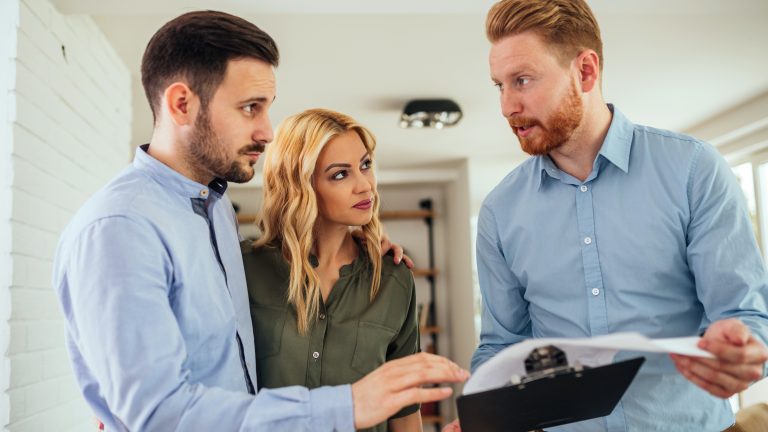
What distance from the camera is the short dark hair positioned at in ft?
4.37

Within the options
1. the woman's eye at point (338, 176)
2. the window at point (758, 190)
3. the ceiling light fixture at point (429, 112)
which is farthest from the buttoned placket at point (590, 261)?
the window at point (758, 190)

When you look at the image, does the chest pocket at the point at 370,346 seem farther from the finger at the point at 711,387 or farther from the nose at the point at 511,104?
the finger at the point at 711,387

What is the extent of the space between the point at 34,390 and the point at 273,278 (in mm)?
1188

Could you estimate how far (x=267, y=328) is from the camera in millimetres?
1671

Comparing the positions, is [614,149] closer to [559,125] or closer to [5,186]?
[559,125]

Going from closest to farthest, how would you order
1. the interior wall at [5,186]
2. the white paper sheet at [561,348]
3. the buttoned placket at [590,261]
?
the white paper sheet at [561,348]
the buttoned placket at [590,261]
the interior wall at [5,186]

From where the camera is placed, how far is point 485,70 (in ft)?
12.7

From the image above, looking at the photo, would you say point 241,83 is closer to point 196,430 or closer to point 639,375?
point 196,430

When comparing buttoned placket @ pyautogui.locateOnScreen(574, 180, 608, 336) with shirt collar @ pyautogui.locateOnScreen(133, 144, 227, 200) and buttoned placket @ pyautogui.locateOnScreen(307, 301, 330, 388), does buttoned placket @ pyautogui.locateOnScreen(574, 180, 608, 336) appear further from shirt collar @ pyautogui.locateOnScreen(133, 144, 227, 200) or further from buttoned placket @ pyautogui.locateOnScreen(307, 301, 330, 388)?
shirt collar @ pyautogui.locateOnScreen(133, 144, 227, 200)

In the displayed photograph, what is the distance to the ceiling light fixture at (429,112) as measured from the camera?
433cm

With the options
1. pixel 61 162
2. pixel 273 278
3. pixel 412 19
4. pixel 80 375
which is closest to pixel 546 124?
pixel 273 278

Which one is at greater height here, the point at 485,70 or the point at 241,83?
the point at 485,70

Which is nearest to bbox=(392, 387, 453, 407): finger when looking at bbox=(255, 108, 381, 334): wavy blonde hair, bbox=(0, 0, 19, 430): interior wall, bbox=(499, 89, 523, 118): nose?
bbox=(255, 108, 381, 334): wavy blonde hair

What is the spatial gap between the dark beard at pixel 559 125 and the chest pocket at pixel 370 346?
0.62 m
